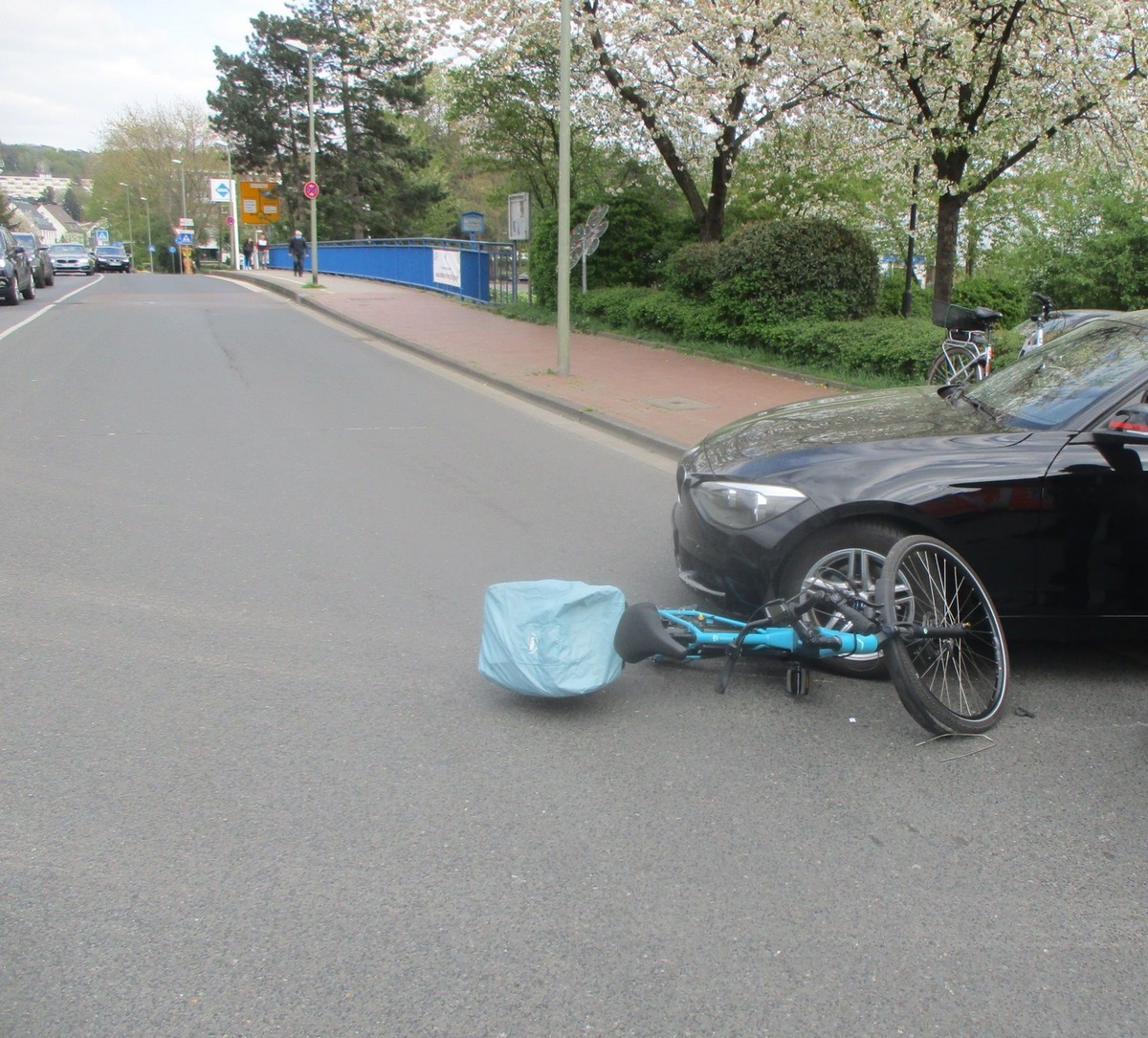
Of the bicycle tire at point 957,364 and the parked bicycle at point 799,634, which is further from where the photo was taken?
the bicycle tire at point 957,364

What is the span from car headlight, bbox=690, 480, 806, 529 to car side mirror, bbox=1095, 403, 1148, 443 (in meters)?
1.26

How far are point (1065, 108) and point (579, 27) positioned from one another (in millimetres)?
7510

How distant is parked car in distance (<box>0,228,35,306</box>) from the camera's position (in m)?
23.8

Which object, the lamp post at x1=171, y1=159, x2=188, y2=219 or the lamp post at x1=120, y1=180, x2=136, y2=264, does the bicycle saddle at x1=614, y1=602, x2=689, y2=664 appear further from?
the lamp post at x1=120, y1=180, x2=136, y2=264

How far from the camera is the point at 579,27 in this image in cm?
1752

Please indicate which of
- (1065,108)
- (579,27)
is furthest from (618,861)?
(579,27)

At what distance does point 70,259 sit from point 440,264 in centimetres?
2735

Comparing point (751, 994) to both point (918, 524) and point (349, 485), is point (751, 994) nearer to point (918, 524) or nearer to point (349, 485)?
point (918, 524)

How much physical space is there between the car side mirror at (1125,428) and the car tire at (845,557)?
0.91 meters

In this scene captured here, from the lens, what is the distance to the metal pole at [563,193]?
13.0 m

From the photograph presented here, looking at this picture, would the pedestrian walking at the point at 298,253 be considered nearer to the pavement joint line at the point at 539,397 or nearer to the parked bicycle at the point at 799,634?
the pavement joint line at the point at 539,397

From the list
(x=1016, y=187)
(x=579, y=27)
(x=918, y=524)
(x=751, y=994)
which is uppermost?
(x=579, y=27)

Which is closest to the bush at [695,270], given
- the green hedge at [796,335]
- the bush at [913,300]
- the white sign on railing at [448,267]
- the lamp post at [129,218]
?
the green hedge at [796,335]

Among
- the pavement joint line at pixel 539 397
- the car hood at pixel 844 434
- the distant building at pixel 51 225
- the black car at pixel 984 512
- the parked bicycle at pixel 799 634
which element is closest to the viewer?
the parked bicycle at pixel 799 634
